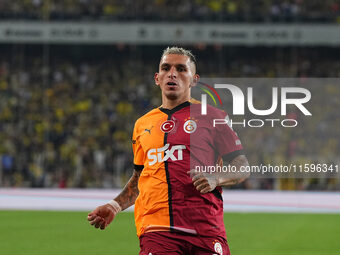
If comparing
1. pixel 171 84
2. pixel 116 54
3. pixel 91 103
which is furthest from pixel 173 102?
pixel 116 54

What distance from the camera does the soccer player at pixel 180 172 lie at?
4008 millimetres

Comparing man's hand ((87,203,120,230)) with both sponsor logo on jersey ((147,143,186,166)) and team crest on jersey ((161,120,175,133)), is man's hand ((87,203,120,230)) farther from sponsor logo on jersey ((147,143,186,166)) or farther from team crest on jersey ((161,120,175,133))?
team crest on jersey ((161,120,175,133))

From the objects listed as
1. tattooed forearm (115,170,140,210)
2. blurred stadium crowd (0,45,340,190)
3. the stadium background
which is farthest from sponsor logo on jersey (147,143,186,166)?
the stadium background

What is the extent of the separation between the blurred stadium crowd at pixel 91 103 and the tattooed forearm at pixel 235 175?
1480 centimetres

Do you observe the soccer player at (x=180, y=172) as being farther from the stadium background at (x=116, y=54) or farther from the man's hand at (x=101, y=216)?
the stadium background at (x=116, y=54)

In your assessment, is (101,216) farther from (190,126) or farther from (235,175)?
(235,175)

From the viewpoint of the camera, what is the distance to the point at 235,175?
399cm

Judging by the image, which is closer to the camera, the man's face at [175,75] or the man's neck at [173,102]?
the man's face at [175,75]

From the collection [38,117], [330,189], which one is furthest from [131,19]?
[330,189]

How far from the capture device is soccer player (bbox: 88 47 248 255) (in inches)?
158

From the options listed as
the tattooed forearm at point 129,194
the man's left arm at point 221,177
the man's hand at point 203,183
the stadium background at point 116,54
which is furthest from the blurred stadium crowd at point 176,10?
the man's hand at point 203,183

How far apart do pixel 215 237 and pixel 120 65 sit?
28.9m

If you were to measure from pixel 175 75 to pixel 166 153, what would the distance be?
1.62ft

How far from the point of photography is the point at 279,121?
185 inches
